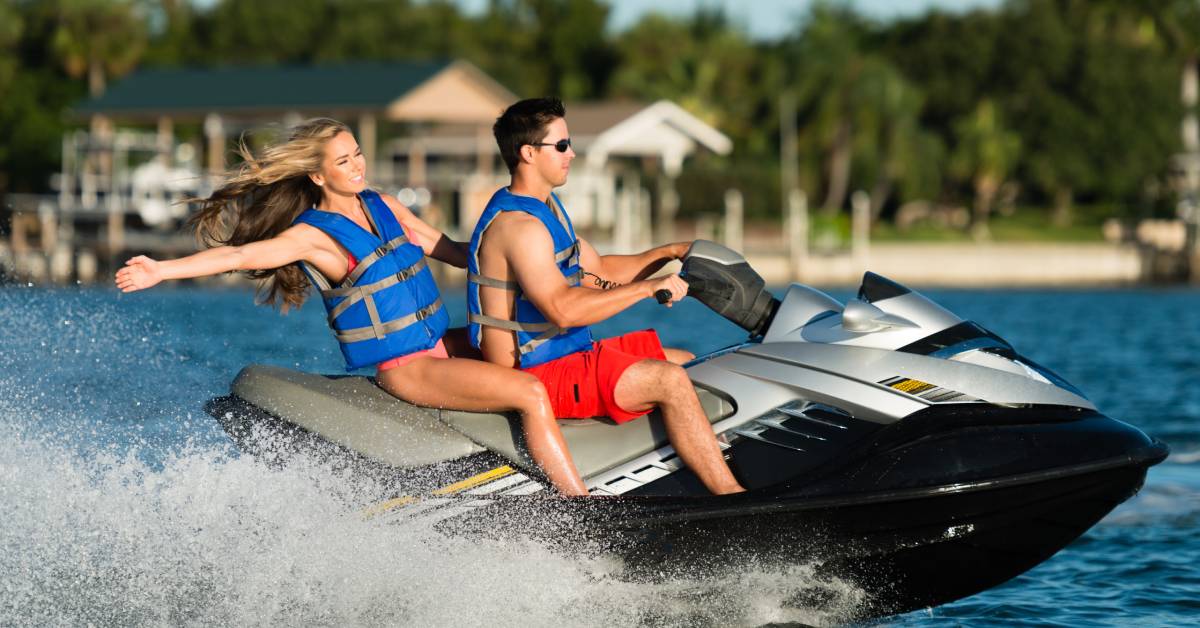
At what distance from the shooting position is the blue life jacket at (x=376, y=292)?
4969 mm

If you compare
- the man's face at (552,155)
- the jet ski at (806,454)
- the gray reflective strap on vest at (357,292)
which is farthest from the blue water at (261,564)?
the man's face at (552,155)

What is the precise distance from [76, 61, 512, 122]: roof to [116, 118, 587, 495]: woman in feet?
105

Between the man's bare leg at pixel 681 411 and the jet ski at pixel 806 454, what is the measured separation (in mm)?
92

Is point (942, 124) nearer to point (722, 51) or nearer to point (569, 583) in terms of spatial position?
point (722, 51)

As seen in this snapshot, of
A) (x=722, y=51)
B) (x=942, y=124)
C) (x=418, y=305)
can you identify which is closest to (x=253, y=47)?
(x=722, y=51)

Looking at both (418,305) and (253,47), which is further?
(253,47)

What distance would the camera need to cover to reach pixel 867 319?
201 inches

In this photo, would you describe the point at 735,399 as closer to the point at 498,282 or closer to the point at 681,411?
the point at 681,411

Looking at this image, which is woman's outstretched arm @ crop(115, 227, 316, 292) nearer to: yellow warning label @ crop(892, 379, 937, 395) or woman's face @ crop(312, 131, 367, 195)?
woman's face @ crop(312, 131, 367, 195)

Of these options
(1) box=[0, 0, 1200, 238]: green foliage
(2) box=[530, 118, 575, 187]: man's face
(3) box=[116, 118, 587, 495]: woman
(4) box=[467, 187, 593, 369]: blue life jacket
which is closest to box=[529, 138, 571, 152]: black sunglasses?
(2) box=[530, 118, 575, 187]: man's face

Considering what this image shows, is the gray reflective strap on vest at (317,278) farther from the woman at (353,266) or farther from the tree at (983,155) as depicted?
the tree at (983,155)

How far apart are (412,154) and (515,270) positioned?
3303 cm

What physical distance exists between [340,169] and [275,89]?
36303 millimetres

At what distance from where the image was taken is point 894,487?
4.90 m
